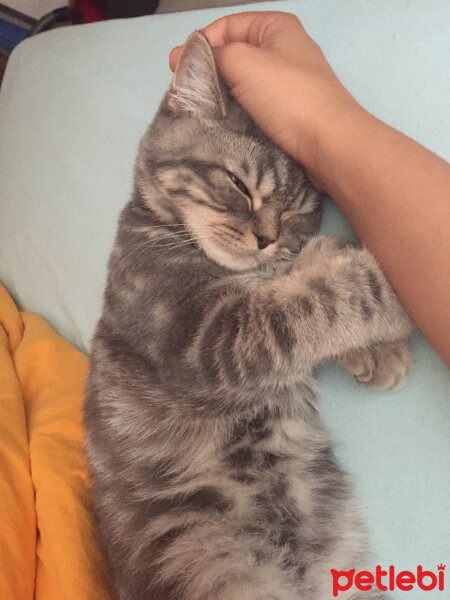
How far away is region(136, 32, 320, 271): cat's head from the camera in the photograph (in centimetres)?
97

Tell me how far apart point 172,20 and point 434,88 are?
825 mm

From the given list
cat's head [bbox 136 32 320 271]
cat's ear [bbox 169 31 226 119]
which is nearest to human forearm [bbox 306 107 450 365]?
cat's head [bbox 136 32 320 271]

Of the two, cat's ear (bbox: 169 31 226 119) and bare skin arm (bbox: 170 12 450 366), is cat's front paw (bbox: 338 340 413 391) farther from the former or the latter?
cat's ear (bbox: 169 31 226 119)

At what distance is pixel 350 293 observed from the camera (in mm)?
877

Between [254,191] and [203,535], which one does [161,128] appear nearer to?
[254,191]

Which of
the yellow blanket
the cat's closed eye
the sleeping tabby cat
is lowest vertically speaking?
the yellow blanket

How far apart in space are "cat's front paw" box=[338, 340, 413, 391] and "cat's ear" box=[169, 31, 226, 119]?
22.4 inches

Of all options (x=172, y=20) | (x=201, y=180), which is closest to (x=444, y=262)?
(x=201, y=180)

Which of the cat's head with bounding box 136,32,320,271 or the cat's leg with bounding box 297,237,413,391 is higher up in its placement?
the cat's head with bounding box 136,32,320,271

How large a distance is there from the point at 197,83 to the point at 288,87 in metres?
0.19

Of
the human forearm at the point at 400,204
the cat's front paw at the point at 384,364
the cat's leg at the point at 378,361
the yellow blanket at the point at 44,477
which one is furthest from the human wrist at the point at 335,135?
the yellow blanket at the point at 44,477

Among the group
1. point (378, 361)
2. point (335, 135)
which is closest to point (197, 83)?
point (335, 135)

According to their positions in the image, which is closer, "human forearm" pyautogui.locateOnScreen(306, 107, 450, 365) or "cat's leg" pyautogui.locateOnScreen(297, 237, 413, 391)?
"human forearm" pyautogui.locateOnScreen(306, 107, 450, 365)

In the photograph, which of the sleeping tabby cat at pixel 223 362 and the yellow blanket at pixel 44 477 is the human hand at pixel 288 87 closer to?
the sleeping tabby cat at pixel 223 362
